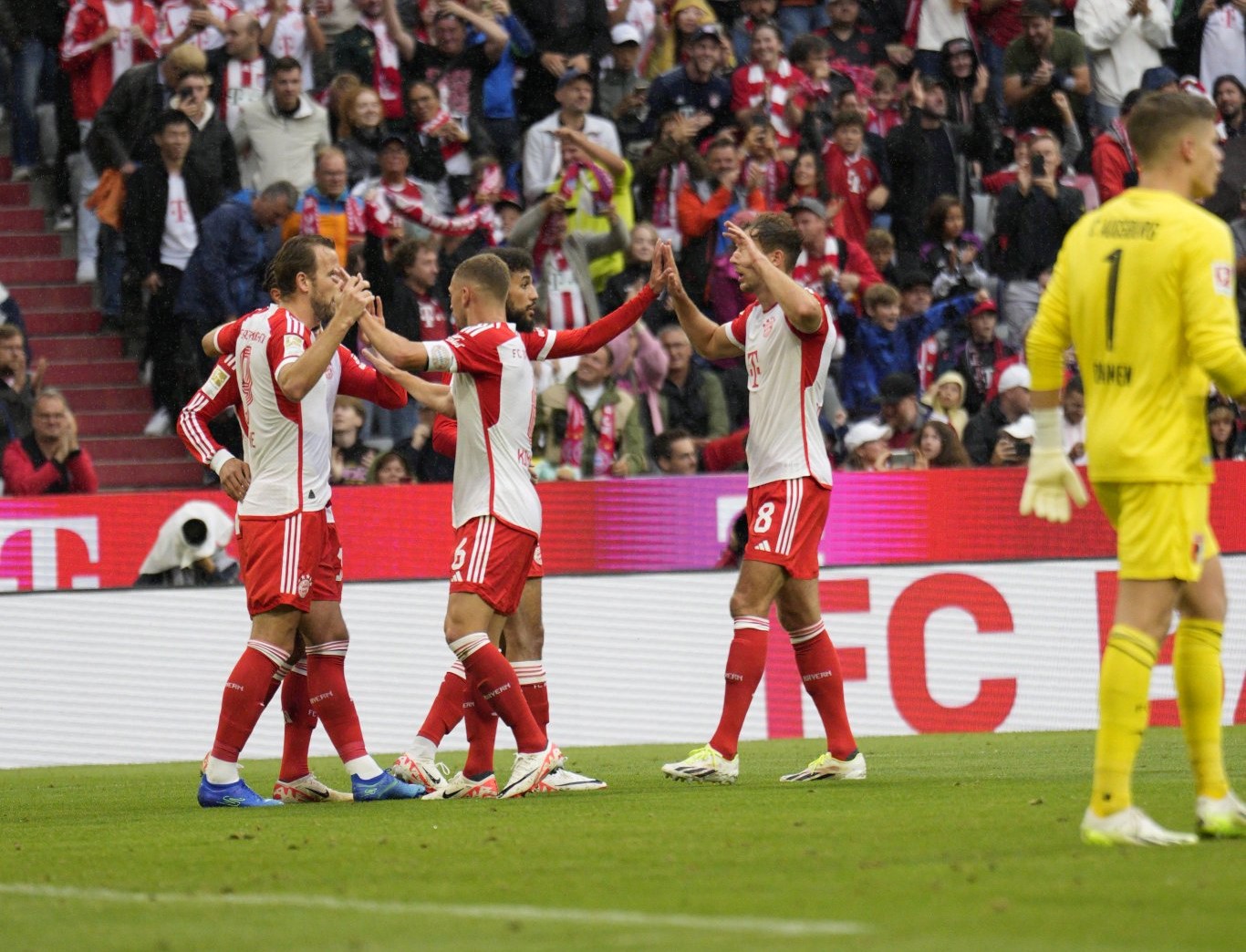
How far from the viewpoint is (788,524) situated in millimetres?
9305

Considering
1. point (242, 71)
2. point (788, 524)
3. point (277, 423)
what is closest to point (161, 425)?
point (242, 71)

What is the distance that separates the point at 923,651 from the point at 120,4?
947 cm

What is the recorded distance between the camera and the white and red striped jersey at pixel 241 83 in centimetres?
1709

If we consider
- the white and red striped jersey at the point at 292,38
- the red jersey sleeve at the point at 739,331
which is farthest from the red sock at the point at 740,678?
the white and red striped jersey at the point at 292,38

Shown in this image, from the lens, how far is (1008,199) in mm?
17922

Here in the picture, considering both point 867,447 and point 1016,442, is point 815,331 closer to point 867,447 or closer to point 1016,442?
point 867,447

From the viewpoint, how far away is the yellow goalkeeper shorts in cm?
625

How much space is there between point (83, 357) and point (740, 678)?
10008 millimetres

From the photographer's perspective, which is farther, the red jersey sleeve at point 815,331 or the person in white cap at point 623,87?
the person in white cap at point 623,87

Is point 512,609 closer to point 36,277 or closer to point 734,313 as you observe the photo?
point 734,313

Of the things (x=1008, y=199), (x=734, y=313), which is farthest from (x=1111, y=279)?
(x=1008, y=199)

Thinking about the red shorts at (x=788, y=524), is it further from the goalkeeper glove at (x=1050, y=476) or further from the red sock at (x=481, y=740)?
the goalkeeper glove at (x=1050, y=476)

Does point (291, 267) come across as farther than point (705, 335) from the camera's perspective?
No

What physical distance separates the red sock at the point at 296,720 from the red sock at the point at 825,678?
2.36 m
